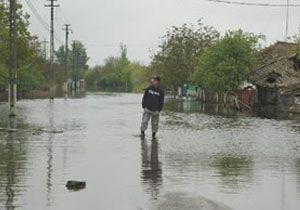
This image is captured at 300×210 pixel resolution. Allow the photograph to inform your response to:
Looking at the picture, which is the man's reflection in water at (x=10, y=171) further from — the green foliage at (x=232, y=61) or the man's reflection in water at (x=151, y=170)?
the green foliage at (x=232, y=61)

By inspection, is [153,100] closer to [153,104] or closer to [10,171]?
[153,104]

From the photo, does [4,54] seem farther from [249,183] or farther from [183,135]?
[249,183]

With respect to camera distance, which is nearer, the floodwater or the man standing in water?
the floodwater

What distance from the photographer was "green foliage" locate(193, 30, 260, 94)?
167 ft

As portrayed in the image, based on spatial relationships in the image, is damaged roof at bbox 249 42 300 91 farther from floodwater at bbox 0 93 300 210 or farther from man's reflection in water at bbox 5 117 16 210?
man's reflection in water at bbox 5 117 16 210

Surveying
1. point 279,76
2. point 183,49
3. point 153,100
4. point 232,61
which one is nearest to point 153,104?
point 153,100

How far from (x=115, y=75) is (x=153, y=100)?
140548 millimetres

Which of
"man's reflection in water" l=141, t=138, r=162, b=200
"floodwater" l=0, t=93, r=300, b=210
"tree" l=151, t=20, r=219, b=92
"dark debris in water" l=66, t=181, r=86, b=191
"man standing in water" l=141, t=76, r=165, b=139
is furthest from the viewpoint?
"tree" l=151, t=20, r=219, b=92

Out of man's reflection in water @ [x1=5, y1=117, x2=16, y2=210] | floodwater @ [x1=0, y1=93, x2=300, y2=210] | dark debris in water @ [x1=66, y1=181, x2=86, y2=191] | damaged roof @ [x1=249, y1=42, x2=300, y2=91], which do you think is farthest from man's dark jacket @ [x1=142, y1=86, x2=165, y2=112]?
damaged roof @ [x1=249, y1=42, x2=300, y2=91]

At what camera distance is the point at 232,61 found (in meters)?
50.8

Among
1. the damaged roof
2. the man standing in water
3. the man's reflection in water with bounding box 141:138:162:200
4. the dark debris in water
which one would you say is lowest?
the man's reflection in water with bounding box 141:138:162:200

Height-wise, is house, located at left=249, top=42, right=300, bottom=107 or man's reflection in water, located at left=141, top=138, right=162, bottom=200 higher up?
house, located at left=249, top=42, right=300, bottom=107

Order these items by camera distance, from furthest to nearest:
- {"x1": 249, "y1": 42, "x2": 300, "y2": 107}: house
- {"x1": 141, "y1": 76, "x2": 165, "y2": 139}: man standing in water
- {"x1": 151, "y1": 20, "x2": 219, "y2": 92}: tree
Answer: {"x1": 151, "y1": 20, "x2": 219, "y2": 92}: tree < {"x1": 249, "y1": 42, "x2": 300, "y2": 107}: house < {"x1": 141, "y1": 76, "x2": 165, "y2": 139}: man standing in water

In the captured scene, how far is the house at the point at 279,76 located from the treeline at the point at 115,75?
310 ft
